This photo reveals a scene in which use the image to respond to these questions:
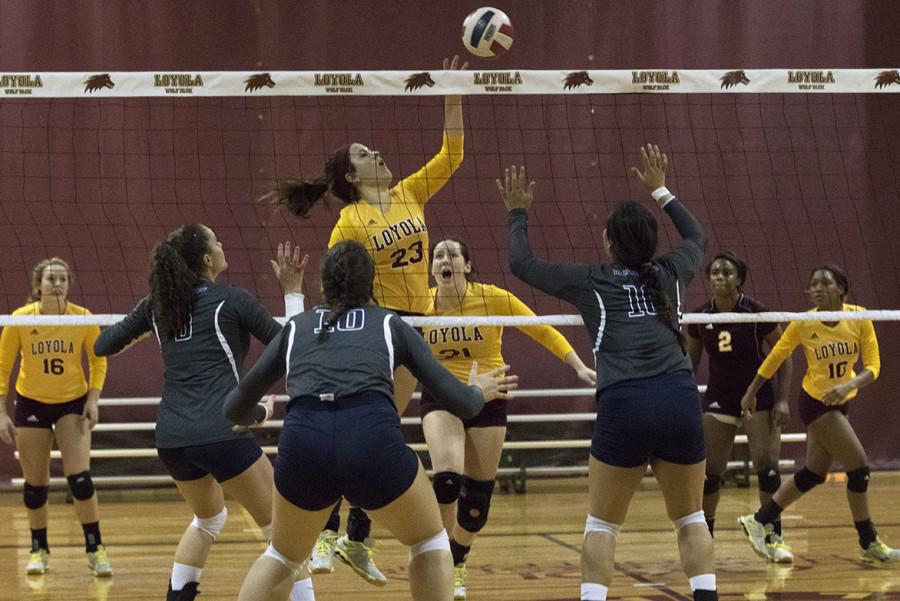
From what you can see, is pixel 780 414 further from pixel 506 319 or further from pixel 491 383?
pixel 491 383

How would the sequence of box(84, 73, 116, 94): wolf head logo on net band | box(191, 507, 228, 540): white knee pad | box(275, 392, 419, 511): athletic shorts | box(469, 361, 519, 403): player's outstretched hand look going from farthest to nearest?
1. box(84, 73, 116, 94): wolf head logo on net band
2. box(191, 507, 228, 540): white knee pad
3. box(469, 361, 519, 403): player's outstretched hand
4. box(275, 392, 419, 511): athletic shorts

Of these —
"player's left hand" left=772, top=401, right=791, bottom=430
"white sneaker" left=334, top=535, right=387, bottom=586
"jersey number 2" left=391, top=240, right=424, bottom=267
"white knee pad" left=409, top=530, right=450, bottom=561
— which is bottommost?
"white sneaker" left=334, top=535, right=387, bottom=586

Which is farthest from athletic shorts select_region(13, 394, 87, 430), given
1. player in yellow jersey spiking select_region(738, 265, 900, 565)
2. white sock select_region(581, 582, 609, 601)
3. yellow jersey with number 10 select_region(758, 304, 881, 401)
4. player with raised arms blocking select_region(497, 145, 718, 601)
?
yellow jersey with number 10 select_region(758, 304, 881, 401)

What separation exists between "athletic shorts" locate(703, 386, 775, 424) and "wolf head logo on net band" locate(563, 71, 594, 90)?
2.39 m

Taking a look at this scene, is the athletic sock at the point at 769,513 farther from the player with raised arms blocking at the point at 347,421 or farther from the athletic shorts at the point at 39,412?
the athletic shorts at the point at 39,412

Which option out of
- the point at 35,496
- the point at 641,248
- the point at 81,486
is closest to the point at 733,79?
the point at 641,248

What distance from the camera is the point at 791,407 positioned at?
11969mm

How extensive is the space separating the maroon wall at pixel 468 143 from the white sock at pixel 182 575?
6.17 meters

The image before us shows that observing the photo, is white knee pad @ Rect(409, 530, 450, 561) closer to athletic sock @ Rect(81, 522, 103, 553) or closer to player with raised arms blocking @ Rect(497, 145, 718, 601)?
player with raised arms blocking @ Rect(497, 145, 718, 601)

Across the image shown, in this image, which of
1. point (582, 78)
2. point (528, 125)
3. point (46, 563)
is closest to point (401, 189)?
point (582, 78)

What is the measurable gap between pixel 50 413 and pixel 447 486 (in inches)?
116

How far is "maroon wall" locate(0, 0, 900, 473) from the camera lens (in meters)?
11.4

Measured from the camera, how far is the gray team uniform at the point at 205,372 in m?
5.17

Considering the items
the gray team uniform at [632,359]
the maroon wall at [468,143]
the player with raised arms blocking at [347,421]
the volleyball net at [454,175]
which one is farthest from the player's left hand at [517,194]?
the maroon wall at [468,143]
